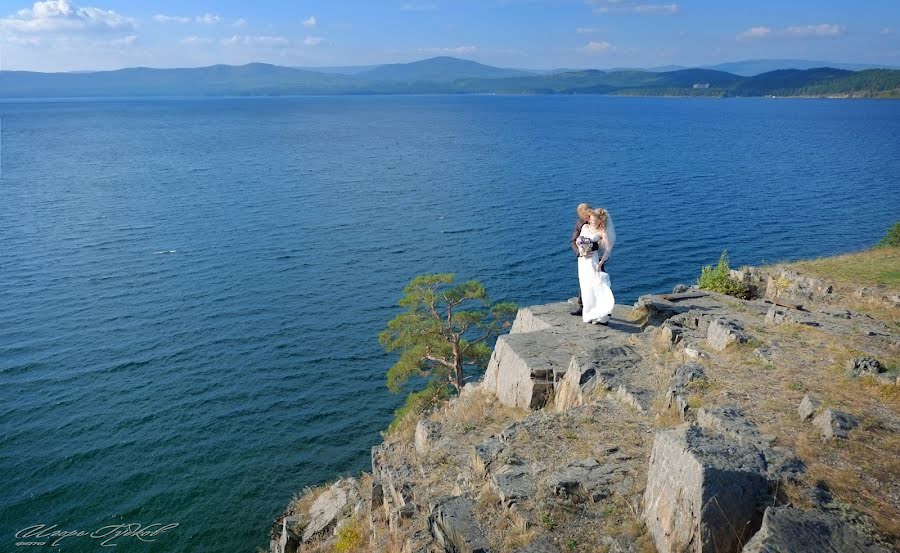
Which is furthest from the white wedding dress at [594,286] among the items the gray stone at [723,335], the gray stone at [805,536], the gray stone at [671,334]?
the gray stone at [805,536]

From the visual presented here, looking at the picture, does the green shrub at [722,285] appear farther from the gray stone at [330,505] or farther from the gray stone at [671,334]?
the gray stone at [330,505]

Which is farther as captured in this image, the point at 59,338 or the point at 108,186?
the point at 108,186

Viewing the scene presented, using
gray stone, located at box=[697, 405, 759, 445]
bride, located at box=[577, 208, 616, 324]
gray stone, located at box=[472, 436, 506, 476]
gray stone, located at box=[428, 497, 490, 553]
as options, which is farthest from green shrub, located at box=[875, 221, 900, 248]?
gray stone, located at box=[428, 497, 490, 553]

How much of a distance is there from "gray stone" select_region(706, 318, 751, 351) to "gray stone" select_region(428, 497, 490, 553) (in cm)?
949

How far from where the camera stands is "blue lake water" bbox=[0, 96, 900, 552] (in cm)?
3244

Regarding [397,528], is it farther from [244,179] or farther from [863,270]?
[244,179]

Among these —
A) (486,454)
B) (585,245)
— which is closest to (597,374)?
(486,454)

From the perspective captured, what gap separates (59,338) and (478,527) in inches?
1654

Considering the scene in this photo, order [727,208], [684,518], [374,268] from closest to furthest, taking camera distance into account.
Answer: [684,518]
[374,268]
[727,208]

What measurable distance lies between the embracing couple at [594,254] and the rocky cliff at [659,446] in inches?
45.8

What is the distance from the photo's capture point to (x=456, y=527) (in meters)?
12.9

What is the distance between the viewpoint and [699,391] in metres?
15.3

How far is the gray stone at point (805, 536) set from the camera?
29.6 ft

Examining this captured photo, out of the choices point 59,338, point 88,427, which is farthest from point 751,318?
point 59,338
